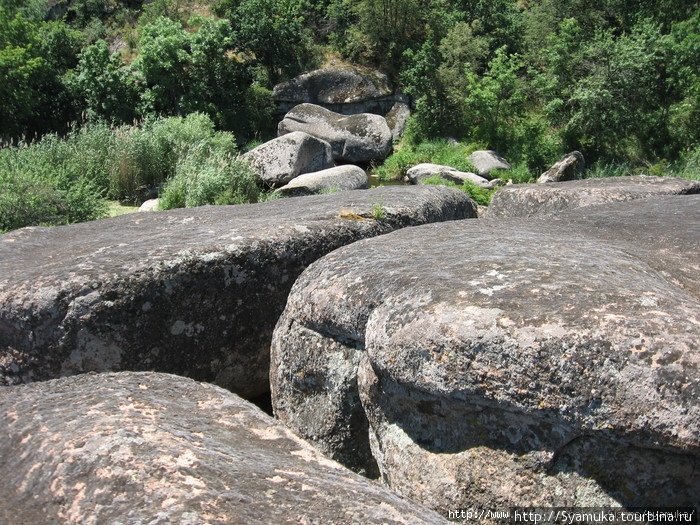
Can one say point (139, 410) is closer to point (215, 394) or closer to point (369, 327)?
point (215, 394)

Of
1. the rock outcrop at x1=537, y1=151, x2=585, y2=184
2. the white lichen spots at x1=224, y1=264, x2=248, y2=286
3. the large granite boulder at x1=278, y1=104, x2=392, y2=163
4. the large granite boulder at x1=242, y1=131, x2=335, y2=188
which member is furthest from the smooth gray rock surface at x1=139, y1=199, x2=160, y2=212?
the large granite boulder at x1=278, y1=104, x2=392, y2=163

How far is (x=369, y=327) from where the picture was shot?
3.84 meters

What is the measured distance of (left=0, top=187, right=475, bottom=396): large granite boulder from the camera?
193 inches

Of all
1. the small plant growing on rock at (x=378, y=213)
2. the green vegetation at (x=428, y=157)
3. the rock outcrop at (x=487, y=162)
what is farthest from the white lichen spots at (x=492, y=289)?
the green vegetation at (x=428, y=157)

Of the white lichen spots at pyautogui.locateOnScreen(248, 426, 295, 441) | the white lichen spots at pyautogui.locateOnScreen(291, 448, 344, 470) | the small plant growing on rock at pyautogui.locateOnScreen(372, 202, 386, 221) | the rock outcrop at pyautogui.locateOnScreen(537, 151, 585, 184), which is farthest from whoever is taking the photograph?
the rock outcrop at pyautogui.locateOnScreen(537, 151, 585, 184)

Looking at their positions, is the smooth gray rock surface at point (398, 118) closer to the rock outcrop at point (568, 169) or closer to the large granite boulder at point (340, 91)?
the large granite boulder at point (340, 91)

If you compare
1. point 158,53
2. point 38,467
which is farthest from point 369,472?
point 158,53

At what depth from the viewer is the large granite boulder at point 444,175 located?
77.5 feet

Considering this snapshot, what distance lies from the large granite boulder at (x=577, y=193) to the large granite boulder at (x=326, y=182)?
1070cm

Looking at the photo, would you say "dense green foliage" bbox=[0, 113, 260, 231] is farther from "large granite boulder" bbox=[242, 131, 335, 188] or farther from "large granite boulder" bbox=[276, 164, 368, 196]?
"large granite boulder" bbox=[276, 164, 368, 196]

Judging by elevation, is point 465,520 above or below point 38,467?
below

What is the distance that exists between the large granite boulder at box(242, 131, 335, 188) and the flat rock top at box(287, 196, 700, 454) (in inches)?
626

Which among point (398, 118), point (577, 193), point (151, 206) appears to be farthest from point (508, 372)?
point (398, 118)

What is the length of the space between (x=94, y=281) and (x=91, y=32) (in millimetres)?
38150
